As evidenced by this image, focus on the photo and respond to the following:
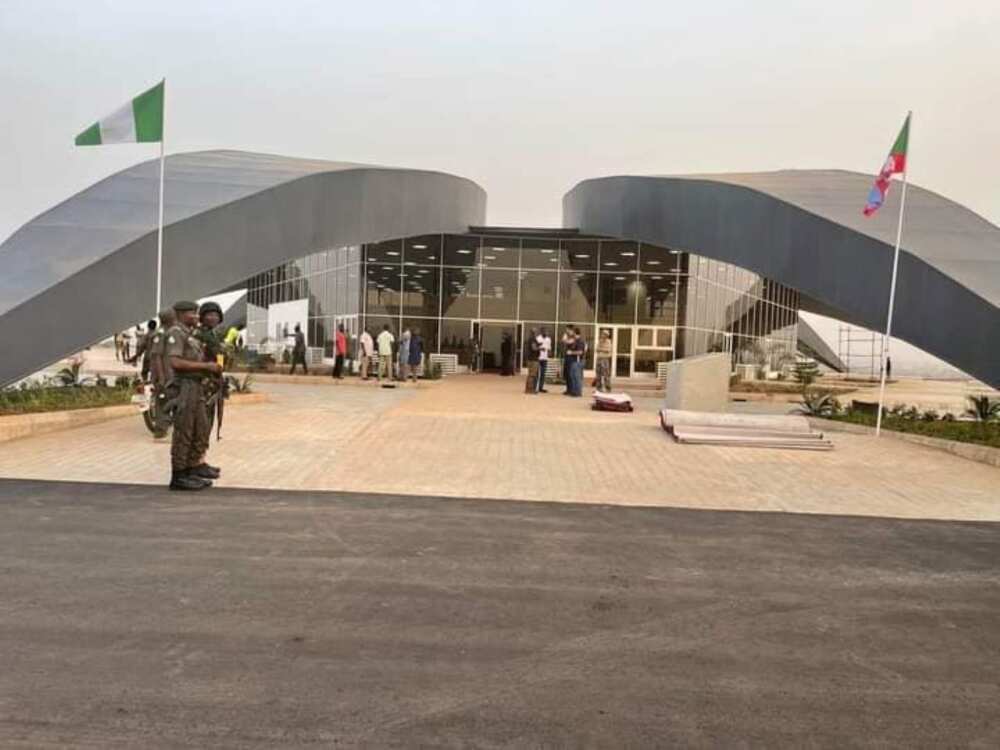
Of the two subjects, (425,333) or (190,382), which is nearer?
(190,382)

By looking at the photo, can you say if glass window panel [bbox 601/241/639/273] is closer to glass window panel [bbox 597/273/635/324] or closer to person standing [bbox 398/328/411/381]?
glass window panel [bbox 597/273/635/324]

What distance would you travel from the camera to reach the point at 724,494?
8.45 meters

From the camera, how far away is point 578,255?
102 ft

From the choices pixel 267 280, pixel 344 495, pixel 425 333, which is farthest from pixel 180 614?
pixel 267 280

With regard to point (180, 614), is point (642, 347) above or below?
above

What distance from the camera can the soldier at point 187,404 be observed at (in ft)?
24.8

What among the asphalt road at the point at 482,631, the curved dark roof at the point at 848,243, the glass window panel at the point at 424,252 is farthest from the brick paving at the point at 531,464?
the glass window panel at the point at 424,252

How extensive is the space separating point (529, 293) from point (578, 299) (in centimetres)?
195

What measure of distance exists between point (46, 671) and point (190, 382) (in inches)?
173

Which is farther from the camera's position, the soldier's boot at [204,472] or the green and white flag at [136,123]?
the green and white flag at [136,123]

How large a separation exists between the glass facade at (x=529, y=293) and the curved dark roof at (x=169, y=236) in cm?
653

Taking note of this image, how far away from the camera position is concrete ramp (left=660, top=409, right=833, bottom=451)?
12.1 m

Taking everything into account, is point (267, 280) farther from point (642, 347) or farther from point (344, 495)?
point (344, 495)

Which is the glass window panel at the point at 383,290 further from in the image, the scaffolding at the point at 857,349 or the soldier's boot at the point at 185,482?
the scaffolding at the point at 857,349
